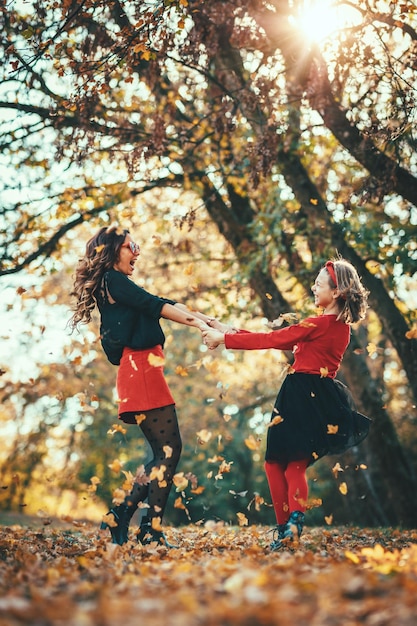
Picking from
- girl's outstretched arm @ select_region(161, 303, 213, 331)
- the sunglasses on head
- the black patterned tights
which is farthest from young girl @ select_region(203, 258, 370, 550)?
the sunglasses on head

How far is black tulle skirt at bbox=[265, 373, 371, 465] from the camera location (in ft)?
16.5

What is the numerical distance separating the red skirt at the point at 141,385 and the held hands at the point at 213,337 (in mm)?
517

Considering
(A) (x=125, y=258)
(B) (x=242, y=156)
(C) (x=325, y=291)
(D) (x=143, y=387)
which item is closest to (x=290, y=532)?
(D) (x=143, y=387)

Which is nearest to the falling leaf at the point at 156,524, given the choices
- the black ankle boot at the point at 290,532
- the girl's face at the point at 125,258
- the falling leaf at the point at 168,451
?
the falling leaf at the point at 168,451

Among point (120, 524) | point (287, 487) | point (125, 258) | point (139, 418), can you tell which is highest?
point (125, 258)

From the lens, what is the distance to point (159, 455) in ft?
15.8

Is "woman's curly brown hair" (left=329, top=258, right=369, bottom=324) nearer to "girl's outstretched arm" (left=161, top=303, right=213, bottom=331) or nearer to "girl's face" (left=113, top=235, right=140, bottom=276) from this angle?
"girl's outstretched arm" (left=161, top=303, right=213, bottom=331)

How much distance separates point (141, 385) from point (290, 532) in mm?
1466

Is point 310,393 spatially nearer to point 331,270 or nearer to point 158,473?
point 331,270

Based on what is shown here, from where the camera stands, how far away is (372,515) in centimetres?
1103

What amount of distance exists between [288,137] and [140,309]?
4.46 metres

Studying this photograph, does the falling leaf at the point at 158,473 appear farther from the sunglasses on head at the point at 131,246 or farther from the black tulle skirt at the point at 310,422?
the sunglasses on head at the point at 131,246

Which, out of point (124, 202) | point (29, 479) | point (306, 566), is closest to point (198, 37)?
point (124, 202)

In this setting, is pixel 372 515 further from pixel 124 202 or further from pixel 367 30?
pixel 367 30
